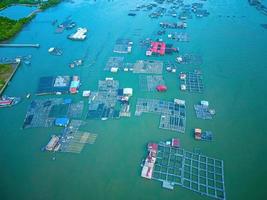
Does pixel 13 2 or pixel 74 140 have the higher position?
pixel 13 2

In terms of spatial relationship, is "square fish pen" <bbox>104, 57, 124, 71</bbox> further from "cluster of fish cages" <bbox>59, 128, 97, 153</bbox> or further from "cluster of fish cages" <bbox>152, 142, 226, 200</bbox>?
"cluster of fish cages" <bbox>152, 142, 226, 200</bbox>

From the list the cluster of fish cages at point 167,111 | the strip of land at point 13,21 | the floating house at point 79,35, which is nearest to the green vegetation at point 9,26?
the strip of land at point 13,21

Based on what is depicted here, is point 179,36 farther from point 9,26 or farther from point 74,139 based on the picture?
point 9,26

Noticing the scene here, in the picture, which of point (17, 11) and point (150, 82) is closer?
point (150, 82)

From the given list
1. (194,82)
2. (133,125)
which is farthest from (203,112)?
(133,125)

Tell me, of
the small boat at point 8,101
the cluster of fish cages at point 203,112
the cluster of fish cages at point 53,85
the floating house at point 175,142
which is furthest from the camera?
the cluster of fish cages at point 53,85

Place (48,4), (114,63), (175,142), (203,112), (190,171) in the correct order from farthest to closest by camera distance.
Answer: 1. (48,4)
2. (114,63)
3. (203,112)
4. (175,142)
5. (190,171)

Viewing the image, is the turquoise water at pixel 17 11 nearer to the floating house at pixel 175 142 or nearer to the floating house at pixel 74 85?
the floating house at pixel 74 85
